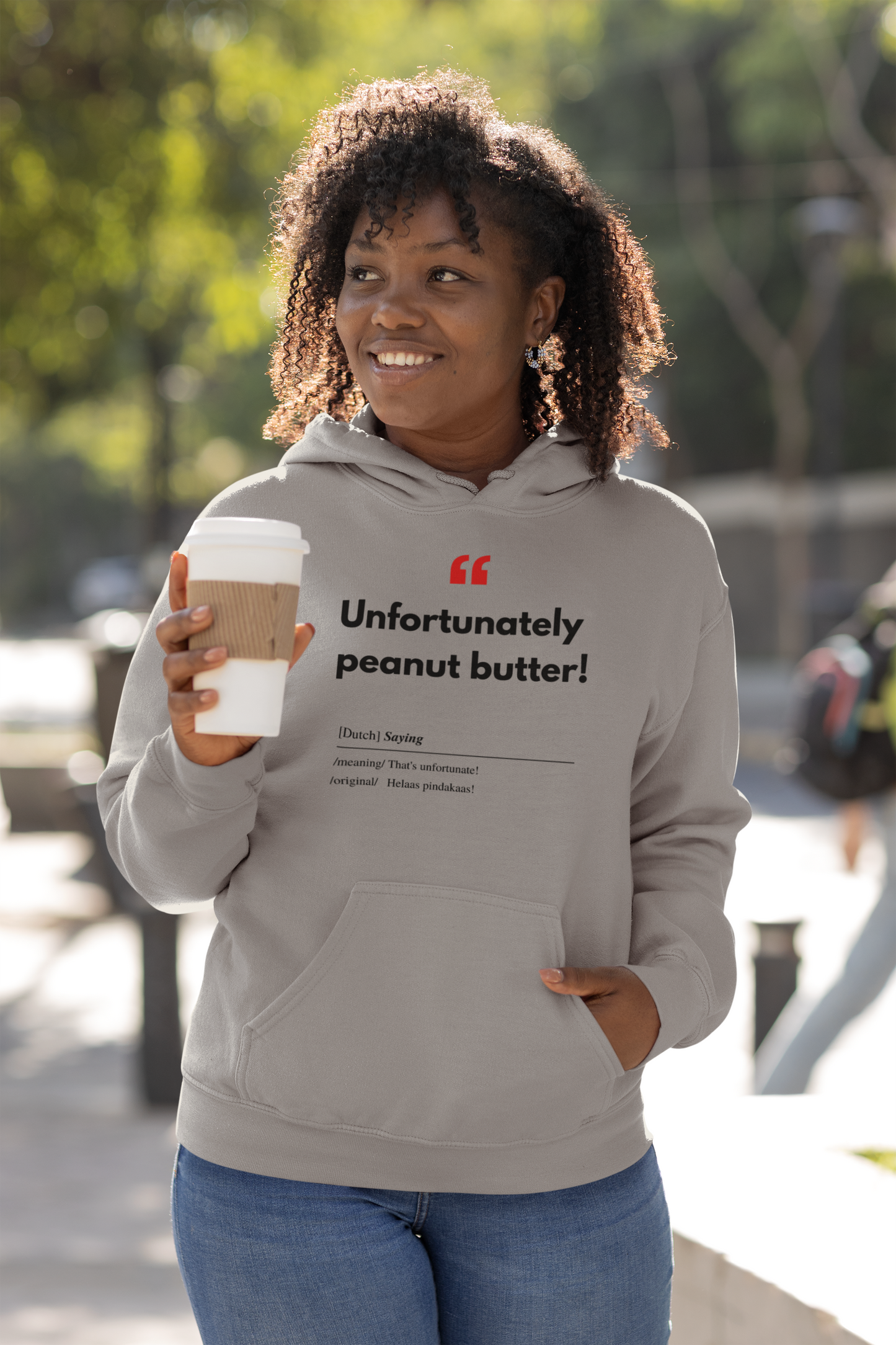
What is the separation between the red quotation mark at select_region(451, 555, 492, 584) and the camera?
6.08 ft

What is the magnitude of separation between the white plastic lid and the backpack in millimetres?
3377

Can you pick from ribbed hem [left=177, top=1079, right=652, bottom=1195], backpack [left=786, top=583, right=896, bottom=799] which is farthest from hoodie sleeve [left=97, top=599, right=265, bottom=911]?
backpack [left=786, top=583, right=896, bottom=799]

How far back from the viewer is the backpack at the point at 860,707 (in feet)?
15.3

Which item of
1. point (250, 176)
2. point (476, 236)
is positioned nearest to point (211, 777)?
point (476, 236)

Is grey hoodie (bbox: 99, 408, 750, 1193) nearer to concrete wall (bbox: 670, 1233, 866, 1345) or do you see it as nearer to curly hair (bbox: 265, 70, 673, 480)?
curly hair (bbox: 265, 70, 673, 480)

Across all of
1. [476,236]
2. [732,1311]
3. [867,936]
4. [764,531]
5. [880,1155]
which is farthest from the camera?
[764,531]

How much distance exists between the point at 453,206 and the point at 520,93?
51.2 feet

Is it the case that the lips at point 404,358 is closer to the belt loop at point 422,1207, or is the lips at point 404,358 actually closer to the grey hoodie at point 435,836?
the grey hoodie at point 435,836

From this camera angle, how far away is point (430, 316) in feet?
6.20

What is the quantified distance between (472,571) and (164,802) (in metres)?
0.45

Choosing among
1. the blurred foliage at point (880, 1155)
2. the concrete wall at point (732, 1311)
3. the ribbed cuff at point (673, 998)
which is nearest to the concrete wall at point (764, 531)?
the blurred foliage at point (880, 1155)

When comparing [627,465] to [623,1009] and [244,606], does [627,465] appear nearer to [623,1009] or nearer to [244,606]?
[623,1009]

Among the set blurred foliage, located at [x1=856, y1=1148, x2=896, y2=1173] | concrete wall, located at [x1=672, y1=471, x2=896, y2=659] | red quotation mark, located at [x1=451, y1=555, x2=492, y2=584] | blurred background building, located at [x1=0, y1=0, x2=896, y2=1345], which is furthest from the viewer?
concrete wall, located at [x1=672, y1=471, x2=896, y2=659]

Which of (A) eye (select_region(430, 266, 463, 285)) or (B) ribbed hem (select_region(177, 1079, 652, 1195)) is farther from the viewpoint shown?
(A) eye (select_region(430, 266, 463, 285))
